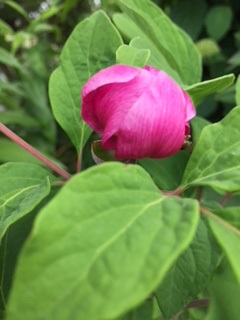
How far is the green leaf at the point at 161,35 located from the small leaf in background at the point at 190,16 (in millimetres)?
603

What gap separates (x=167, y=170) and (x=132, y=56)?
0.59ft

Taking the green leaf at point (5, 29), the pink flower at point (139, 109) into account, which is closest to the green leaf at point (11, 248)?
the pink flower at point (139, 109)

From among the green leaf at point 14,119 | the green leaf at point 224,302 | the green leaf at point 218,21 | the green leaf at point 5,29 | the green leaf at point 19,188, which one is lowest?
the green leaf at point 218,21

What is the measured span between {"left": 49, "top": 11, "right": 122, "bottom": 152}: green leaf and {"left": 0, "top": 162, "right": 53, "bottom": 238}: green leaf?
7 cm

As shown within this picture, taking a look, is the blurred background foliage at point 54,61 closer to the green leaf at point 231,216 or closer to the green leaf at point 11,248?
the green leaf at point 11,248

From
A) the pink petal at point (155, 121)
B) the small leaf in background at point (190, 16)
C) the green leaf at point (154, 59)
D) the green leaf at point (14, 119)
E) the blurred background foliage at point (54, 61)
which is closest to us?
the pink petal at point (155, 121)

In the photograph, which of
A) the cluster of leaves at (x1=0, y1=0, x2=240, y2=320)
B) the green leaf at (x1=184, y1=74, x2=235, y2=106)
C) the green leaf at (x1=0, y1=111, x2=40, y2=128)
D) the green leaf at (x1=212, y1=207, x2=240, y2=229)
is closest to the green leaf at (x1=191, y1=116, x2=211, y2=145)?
the cluster of leaves at (x1=0, y1=0, x2=240, y2=320)

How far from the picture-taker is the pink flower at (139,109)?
32cm

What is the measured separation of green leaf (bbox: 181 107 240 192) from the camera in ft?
1.14

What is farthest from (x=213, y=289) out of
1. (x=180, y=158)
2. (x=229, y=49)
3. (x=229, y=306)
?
(x=229, y=49)

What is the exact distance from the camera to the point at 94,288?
220 mm

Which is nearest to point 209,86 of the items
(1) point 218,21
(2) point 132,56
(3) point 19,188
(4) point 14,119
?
(2) point 132,56

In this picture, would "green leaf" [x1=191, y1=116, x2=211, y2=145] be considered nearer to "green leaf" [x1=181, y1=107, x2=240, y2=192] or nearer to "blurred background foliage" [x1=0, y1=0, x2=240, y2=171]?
"green leaf" [x1=181, y1=107, x2=240, y2=192]

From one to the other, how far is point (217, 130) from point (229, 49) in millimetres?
865
